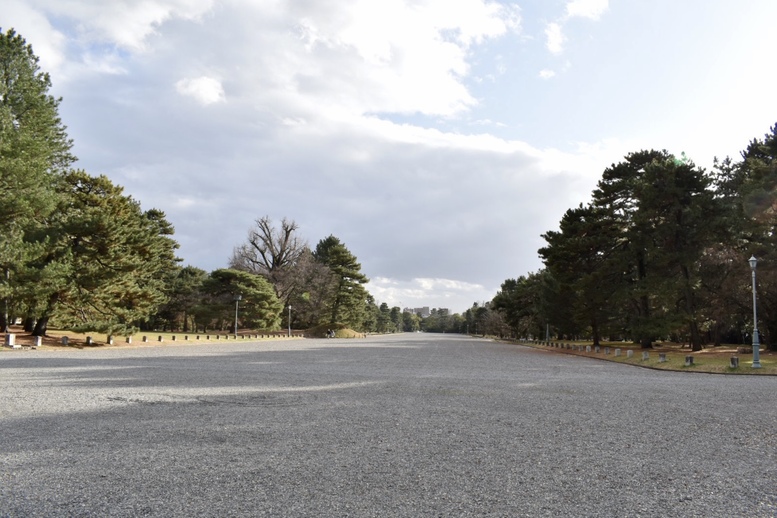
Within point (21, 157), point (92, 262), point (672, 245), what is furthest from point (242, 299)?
point (672, 245)

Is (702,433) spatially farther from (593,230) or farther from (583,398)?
(593,230)

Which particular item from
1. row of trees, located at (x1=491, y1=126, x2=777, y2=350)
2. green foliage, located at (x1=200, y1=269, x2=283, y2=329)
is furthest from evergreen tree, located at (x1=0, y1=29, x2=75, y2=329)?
row of trees, located at (x1=491, y1=126, x2=777, y2=350)

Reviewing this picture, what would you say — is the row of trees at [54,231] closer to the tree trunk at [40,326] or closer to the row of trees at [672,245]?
the tree trunk at [40,326]

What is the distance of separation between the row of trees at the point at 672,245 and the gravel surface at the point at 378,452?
1768 centimetres

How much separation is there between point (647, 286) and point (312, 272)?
45.6 m

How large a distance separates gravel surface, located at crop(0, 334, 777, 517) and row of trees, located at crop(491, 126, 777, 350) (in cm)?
1768

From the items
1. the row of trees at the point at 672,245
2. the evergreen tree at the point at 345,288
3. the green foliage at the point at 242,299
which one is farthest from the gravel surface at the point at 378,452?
the evergreen tree at the point at 345,288

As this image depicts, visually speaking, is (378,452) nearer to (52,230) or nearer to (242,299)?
(52,230)

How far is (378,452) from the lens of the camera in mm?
5215

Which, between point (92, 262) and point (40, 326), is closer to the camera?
point (92, 262)

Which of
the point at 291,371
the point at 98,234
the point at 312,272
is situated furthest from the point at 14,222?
the point at 312,272

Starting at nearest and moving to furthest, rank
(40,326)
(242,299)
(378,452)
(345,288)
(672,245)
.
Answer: (378,452) → (40,326) → (672,245) → (242,299) → (345,288)

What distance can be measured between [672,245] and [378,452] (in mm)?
28011

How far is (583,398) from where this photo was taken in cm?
959
